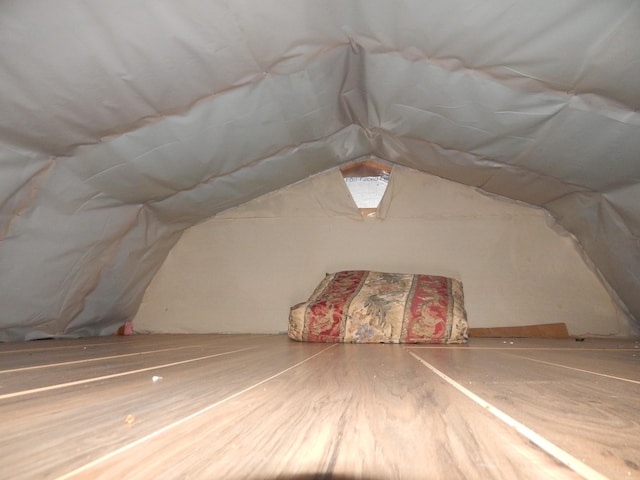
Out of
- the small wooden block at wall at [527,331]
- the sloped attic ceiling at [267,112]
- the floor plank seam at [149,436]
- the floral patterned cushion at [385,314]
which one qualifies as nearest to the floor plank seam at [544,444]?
the floor plank seam at [149,436]

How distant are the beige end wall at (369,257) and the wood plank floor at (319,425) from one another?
2.81 metres

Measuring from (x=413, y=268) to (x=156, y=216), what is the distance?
2.36 metres

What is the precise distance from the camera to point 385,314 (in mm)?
3039

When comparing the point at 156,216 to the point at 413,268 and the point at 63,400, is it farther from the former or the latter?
the point at 63,400

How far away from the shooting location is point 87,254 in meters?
2.95

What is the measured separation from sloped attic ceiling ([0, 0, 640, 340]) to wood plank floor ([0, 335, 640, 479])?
118cm

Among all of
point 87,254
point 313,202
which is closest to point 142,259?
point 87,254

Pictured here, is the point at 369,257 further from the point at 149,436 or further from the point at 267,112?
the point at 149,436

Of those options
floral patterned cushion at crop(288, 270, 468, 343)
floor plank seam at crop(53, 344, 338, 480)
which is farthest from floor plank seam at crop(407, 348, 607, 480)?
floral patterned cushion at crop(288, 270, 468, 343)

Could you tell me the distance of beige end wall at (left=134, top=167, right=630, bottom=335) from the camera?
12.6ft

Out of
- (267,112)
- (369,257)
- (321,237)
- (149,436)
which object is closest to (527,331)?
(369,257)

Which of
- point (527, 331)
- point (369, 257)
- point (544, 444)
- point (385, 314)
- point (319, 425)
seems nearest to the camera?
point (544, 444)

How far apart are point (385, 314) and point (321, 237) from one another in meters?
1.35

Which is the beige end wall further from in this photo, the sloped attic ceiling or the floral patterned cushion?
the floral patterned cushion
